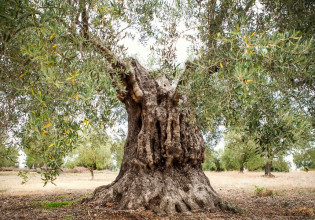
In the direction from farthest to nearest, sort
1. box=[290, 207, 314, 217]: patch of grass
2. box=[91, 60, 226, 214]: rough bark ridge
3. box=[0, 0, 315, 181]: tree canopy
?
box=[91, 60, 226, 214]: rough bark ridge < box=[290, 207, 314, 217]: patch of grass < box=[0, 0, 315, 181]: tree canopy

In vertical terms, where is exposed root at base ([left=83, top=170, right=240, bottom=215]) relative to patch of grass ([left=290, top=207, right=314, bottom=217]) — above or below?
above

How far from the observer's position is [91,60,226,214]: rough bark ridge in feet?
28.5

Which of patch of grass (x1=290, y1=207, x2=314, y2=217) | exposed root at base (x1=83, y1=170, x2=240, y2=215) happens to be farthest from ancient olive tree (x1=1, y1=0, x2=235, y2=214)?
patch of grass (x1=290, y1=207, x2=314, y2=217)

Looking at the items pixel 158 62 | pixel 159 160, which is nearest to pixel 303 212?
pixel 159 160

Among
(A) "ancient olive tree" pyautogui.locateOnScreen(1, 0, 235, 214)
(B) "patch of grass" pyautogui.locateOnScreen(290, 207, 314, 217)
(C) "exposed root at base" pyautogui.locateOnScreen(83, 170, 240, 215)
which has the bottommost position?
(B) "patch of grass" pyautogui.locateOnScreen(290, 207, 314, 217)

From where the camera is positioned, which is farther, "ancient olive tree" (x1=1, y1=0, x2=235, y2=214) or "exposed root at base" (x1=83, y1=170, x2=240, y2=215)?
"exposed root at base" (x1=83, y1=170, x2=240, y2=215)

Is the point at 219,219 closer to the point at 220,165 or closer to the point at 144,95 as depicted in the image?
the point at 144,95

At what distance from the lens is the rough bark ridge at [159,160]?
28.5 feet

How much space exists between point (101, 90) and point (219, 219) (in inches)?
205

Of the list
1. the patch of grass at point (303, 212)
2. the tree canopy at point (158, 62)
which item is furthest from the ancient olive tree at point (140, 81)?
the patch of grass at point (303, 212)

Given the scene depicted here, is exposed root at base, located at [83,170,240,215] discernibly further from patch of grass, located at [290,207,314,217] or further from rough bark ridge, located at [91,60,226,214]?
patch of grass, located at [290,207,314,217]

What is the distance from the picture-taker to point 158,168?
948 centimetres

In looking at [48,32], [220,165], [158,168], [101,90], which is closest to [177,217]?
[158,168]

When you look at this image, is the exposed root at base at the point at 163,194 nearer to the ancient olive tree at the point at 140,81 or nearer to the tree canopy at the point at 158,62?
the ancient olive tree at the point at 140,81
